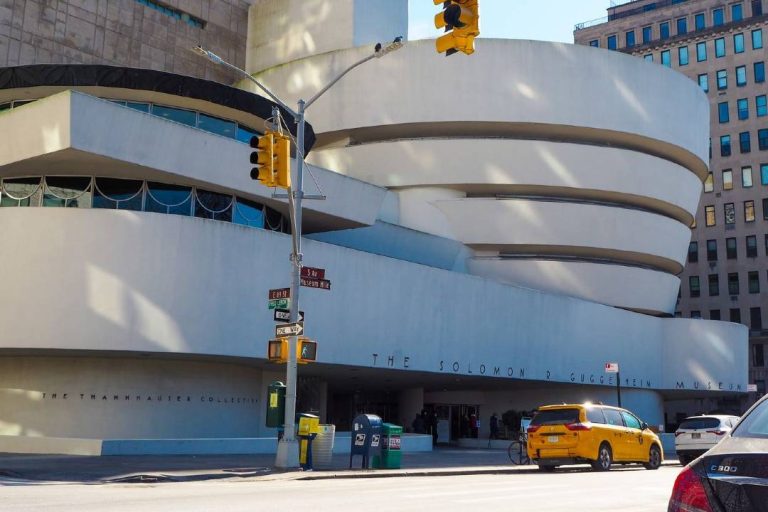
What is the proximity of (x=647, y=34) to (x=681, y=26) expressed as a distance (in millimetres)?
3742

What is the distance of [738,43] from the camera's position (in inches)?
3275

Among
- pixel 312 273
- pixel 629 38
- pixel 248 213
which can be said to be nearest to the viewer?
pixel 312 273

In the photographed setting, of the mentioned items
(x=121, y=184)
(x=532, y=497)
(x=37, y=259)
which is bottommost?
(x=532, y=497)

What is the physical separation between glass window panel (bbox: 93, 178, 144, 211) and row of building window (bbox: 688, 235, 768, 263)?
6461 cm

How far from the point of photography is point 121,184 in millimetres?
29219

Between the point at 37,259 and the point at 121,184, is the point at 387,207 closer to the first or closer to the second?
the point at 121,184

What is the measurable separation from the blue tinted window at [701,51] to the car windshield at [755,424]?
288 ft

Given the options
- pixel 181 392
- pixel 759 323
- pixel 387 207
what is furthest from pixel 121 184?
pixel 759 323

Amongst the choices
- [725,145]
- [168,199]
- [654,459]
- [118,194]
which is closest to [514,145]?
[168,199]

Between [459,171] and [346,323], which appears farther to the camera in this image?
[459,171]

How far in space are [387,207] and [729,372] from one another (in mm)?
24667

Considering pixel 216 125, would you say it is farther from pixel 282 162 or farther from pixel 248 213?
pixel 282 162

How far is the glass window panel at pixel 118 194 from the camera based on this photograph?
94.7ft

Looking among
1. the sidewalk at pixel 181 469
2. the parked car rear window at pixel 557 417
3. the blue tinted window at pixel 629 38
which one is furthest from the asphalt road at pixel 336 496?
the blue tinted window at pixel 629 38
